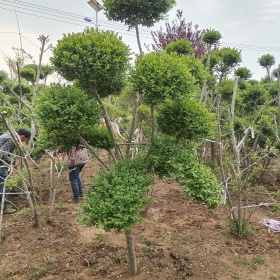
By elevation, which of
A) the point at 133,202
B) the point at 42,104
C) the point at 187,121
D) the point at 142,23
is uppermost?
Result: the point at 142,23

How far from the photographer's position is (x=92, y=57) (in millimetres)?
2377

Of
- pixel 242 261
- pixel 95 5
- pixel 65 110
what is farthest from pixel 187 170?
pixel 95 5

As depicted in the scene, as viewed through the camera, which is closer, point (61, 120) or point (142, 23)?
point (61, 120)

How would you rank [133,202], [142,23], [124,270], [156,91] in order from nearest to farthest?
[133,202]
[156,91]
[124,270]
[142,23]

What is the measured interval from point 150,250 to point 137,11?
2.88 m

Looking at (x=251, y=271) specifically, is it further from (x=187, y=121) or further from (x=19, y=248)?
(x=19, y=248)

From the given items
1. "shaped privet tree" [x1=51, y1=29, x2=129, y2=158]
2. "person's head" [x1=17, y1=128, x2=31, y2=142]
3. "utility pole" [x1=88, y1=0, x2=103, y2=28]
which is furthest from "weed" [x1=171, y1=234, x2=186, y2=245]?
"utility pole" [x1=88, y1=0, x2=103, y2=28]

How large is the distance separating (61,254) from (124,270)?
86cm

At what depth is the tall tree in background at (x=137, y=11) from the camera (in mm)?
3273

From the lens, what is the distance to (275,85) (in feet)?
20.2

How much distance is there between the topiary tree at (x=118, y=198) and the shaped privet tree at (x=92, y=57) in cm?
81

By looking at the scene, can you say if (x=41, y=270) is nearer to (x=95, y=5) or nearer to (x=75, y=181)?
(x=75, y=181)

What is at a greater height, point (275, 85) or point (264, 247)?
point (275, 85)

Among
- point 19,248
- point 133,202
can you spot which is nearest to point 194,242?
point 133,202
